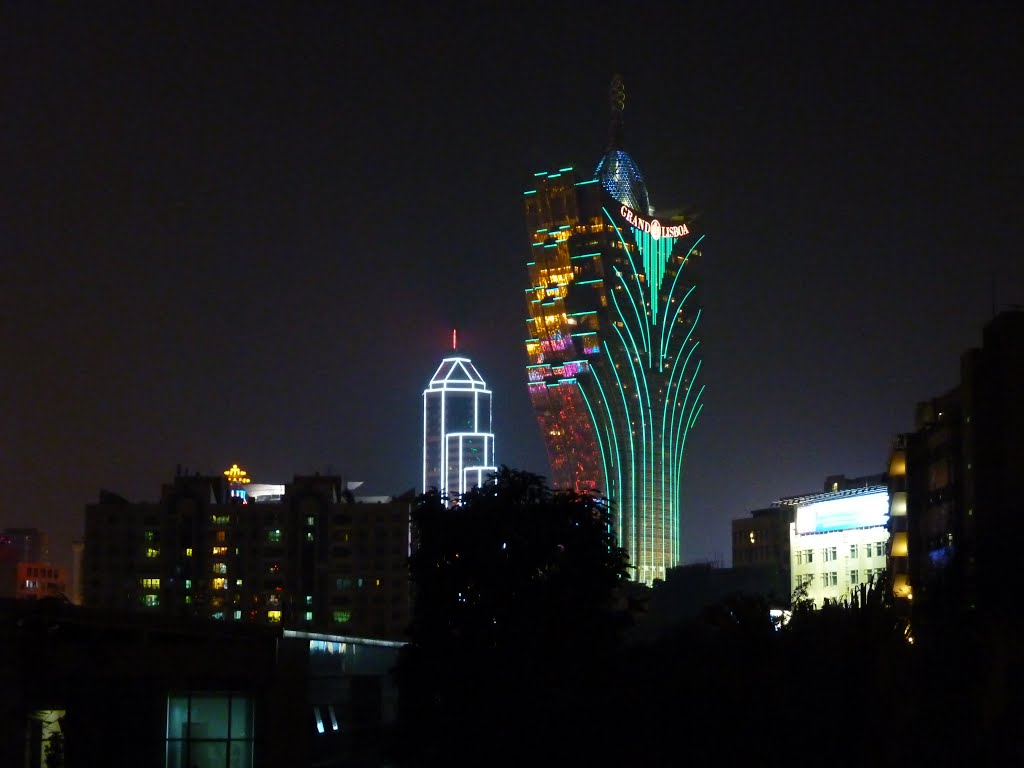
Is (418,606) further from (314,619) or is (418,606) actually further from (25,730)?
(314,619)

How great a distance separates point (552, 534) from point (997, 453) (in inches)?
1529

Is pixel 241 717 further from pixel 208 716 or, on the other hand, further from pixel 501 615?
pixel 501 615

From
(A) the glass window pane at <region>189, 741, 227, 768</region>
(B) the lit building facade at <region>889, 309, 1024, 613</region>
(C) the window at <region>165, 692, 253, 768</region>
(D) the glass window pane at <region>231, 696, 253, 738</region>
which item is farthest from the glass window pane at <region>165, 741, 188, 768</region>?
(B) the lit building facade at <region>889, 309, 1024, 613</region>

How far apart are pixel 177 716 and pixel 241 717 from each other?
7.01 ft

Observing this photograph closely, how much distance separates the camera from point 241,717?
5444 centimetres

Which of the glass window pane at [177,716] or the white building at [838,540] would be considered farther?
the white building at [838,540]

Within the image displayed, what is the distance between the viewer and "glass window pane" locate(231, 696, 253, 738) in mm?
54250

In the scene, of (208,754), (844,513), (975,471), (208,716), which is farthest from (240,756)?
(844,513)

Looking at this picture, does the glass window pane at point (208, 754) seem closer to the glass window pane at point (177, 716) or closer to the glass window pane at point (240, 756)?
the glass window pane at point (240, 756)

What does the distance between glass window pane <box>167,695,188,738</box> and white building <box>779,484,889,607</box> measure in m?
97.0

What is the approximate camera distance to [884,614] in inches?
1448

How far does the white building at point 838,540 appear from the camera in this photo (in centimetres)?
14550

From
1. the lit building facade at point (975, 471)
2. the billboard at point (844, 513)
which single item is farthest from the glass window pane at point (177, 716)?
the billboard at point (844, 513)

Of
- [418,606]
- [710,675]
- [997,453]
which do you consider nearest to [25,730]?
[418,606]
